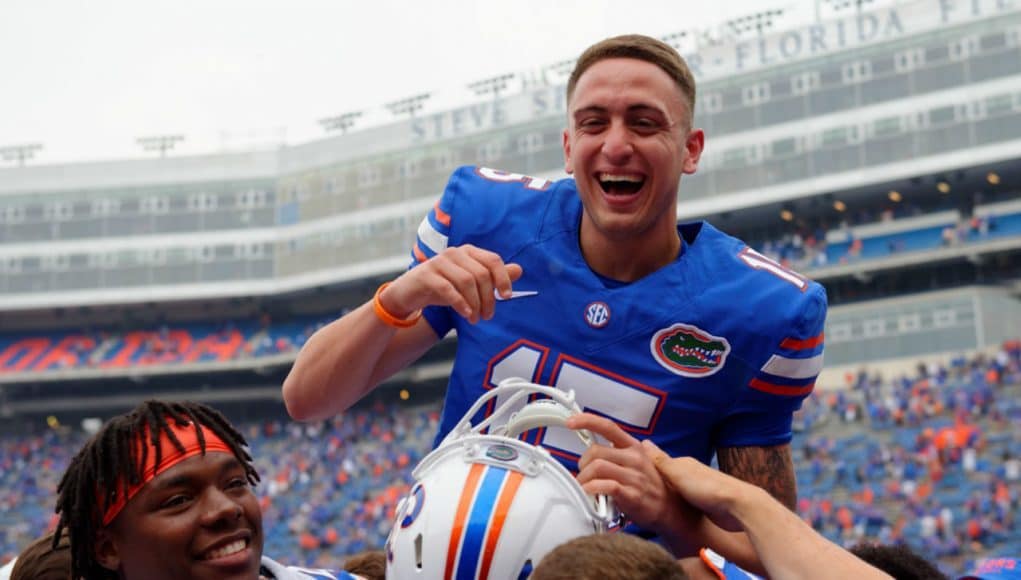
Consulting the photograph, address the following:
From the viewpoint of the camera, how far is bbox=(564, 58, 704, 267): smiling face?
3.04m

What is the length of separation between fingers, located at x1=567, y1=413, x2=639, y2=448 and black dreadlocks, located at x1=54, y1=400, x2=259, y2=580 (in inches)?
38.1

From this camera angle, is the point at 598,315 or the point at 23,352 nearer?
the point at 598,315

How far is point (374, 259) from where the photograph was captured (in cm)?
3975

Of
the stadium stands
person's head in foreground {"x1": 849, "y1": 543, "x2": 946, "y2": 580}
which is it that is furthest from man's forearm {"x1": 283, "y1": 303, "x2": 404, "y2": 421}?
the stadium stands

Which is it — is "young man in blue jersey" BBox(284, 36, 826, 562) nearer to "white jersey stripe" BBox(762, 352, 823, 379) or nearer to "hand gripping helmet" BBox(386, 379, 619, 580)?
"white jersey stripe" BBox(762, 352, 823, 379)

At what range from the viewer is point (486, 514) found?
7.57 ft

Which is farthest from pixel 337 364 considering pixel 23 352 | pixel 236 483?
pixel 23 352

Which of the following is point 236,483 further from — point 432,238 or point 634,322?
point 634,322

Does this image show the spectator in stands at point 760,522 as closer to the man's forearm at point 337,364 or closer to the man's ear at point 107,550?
the man's forearm at point 337,364

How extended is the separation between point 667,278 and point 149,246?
40.8 meters

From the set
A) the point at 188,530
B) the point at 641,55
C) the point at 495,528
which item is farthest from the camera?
the point at 641,55

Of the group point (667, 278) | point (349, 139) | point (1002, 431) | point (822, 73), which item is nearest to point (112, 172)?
point (349, 139)

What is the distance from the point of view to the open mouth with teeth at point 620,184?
10.0ft

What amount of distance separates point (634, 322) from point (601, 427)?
2.15ft
